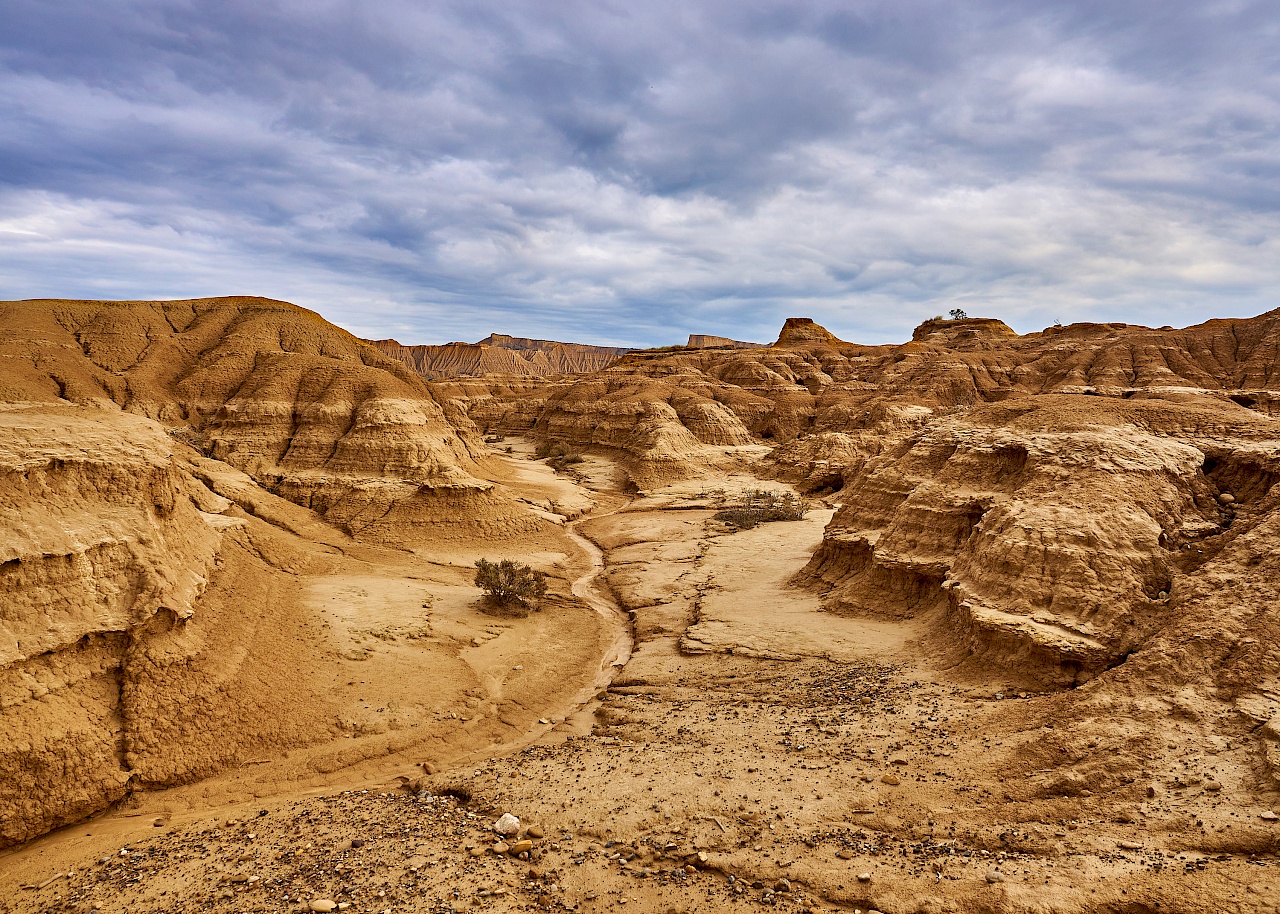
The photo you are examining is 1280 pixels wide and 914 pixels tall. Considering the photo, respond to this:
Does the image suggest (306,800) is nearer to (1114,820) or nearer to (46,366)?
(1114,820)

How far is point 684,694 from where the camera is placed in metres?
11.6

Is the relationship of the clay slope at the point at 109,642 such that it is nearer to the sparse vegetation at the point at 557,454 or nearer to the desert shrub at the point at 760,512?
the desert shrub at the point at 760,512

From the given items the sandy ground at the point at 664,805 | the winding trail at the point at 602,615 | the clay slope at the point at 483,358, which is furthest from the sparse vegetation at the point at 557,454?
the clay slope at the point at 483,358

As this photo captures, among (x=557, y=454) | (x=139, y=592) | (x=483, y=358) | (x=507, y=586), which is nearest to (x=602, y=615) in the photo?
(x=507, y=586)

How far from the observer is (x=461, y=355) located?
14600 cm

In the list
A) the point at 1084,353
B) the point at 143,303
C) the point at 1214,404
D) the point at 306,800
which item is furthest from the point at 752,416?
the point at 306,800

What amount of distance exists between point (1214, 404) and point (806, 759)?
45.6 ft

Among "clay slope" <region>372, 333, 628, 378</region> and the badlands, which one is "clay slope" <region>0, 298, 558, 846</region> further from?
"clay slope" <region>372, 333, 628, 378</region>

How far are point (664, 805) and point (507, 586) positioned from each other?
9857mm

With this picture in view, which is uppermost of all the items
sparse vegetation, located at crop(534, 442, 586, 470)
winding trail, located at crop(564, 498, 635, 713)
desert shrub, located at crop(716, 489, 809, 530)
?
sparse vegetation, located at crop(534, 442, 586, 470)

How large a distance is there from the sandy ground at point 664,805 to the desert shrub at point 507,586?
2.39m

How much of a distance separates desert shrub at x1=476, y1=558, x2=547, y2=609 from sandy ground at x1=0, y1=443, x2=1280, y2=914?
2.39m

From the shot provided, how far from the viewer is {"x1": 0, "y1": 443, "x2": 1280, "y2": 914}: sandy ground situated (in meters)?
5.79

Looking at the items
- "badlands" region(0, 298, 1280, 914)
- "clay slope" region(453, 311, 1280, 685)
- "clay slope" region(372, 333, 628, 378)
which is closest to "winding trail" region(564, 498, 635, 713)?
"badlands" region(0, 298, 1280, 914)
